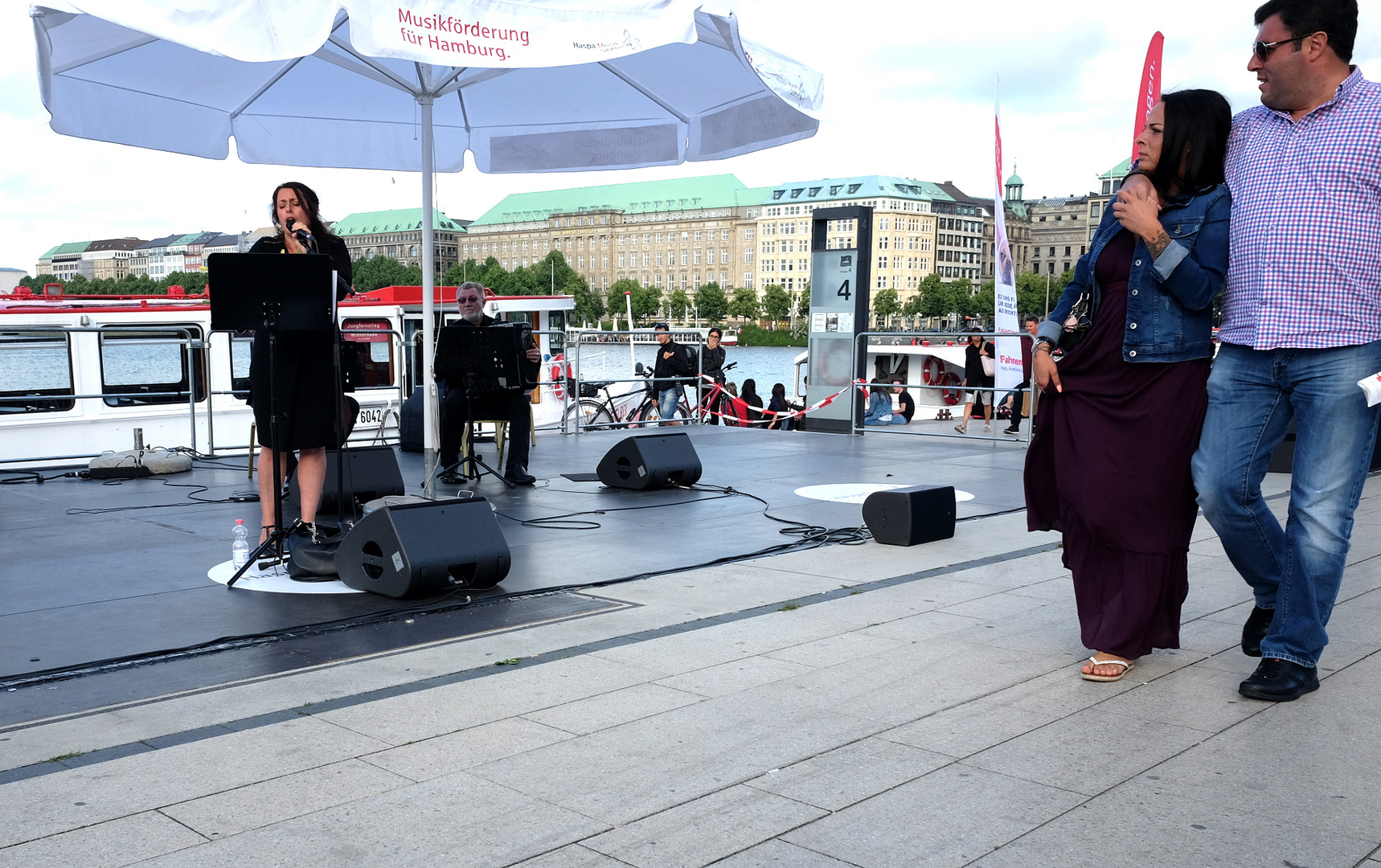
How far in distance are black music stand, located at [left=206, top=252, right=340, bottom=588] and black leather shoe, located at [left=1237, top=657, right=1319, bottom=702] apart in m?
3.72

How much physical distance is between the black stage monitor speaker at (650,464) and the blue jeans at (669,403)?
768cm

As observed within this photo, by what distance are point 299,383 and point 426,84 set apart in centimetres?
263

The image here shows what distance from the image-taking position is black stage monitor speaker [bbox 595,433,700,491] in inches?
330

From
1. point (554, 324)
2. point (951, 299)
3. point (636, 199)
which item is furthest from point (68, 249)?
point (554, 324)

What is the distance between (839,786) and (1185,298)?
180cm

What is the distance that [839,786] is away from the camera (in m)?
2.73

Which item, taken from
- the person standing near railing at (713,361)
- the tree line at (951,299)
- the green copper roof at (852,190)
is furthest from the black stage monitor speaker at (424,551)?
the green copper roof at (852,190)

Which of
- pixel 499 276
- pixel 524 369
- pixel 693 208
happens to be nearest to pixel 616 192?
pixel 693 208

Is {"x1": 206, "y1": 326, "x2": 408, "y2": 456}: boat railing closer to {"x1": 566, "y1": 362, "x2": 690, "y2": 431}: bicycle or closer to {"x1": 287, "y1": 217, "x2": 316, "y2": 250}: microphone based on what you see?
{"x1": 566, "y1": 362, "x2": 690, "y2": 431}: bicycle

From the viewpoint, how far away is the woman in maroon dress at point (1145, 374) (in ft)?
11.4

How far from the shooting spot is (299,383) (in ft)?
16.9

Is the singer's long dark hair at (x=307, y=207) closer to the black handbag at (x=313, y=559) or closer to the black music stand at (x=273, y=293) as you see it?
the black music stand at (x=273, y=293)

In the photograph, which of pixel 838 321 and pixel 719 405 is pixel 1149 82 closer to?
pixel 838 321

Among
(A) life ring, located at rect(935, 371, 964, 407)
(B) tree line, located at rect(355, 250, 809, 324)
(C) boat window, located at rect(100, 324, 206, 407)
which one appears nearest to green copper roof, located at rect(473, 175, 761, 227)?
(B) tree line, located at rect(355, 250, 809, 324)
